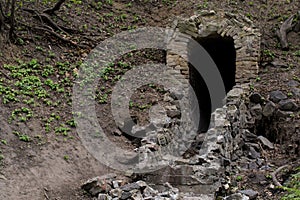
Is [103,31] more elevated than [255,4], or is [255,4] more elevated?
[255,4]

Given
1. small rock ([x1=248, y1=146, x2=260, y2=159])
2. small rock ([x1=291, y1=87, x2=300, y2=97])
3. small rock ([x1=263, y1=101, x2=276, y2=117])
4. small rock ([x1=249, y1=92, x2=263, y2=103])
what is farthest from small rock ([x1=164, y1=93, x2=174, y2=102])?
small rock ([x1=291, y1=87, x2=300, y2=97])

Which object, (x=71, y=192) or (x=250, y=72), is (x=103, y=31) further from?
(x=71, y=192)

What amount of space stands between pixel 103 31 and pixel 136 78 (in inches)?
86.7

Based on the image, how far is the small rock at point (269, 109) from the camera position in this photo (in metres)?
9.61

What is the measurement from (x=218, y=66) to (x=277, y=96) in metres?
3.15

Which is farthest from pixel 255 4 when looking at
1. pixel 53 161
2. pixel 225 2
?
pixel 53 161

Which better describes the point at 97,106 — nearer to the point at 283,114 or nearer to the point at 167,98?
the point at 167,98

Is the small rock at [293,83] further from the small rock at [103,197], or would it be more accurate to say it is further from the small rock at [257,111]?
the small rock at [103,197]

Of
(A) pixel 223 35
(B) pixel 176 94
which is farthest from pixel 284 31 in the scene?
(B) pixel 176 94

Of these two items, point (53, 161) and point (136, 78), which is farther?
point (136, 78)

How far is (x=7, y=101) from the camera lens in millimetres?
8625

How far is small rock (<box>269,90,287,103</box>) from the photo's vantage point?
9766mm

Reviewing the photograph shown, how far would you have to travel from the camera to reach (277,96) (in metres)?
9.82

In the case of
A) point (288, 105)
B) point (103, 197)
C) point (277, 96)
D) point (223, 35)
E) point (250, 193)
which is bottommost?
point (103, 197)
